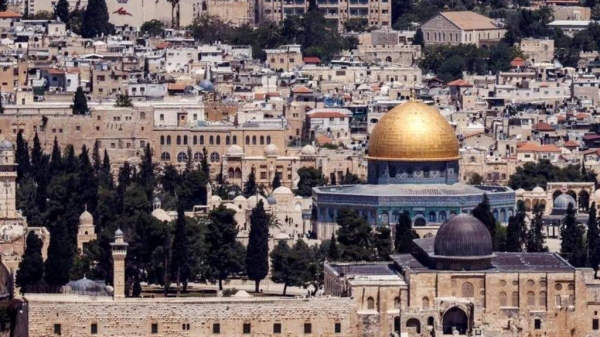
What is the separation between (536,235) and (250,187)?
60.8 ft

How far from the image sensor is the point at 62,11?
555 ft

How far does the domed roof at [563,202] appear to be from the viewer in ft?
388

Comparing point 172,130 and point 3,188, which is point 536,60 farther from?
point 3,188

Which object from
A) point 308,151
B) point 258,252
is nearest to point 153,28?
point 308,151

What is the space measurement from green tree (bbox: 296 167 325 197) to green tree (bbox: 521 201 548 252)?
1043 cm

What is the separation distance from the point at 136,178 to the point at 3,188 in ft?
45.5

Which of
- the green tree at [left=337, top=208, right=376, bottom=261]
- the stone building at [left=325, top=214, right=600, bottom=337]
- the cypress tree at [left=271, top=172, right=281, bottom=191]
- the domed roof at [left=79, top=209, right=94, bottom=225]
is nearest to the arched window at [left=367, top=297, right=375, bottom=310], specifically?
the stone building at [left=325, top=214, right=600, bottom=337]

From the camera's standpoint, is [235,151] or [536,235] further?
[235,151]

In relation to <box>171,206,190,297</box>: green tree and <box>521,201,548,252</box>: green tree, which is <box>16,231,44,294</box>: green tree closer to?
<box>171,206,190,297</box>: green tree

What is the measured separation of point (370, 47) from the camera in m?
168

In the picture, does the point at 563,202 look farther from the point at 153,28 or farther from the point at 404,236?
the point at 153,28

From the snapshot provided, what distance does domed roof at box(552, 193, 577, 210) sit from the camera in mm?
118375

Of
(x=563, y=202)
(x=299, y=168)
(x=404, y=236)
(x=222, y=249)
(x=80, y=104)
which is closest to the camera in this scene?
(x=222, y=249)

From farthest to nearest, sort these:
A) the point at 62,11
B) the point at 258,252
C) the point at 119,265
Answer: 1. the point at 62,11
2. the point at 258,252
3. the point at 119,265
